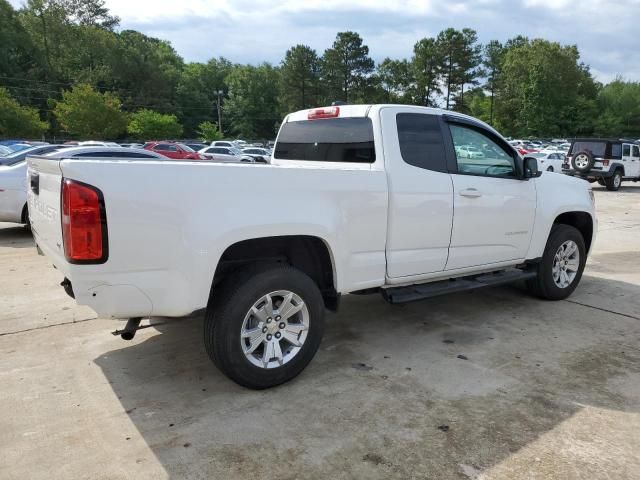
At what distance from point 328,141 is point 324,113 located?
0.27 m

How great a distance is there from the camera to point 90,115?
5181 centimetres

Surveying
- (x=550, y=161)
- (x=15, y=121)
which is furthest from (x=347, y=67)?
(x=550, y=161)

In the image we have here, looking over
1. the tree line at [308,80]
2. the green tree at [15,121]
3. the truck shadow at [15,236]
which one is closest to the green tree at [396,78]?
the tree line at [308,80]

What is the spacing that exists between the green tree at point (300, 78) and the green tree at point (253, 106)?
6.59m

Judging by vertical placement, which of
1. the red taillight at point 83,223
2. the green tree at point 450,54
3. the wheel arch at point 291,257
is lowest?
the wheel arch at point 291,257

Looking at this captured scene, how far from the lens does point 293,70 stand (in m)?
87.5

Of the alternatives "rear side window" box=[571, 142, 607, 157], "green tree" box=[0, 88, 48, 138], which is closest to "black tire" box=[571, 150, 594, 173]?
"rear side window" box=[571, 142, 607, 157]

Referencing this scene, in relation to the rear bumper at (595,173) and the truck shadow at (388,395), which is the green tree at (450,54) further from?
the truck shadow at (388,395)

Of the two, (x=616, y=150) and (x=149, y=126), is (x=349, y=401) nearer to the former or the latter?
(x=616, y=150)

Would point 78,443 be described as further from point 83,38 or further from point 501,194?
A: point 83,38

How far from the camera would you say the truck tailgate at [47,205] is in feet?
10.2

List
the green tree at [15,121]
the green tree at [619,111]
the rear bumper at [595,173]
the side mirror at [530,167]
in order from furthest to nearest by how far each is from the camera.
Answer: the green tree at [619,111] < the green tree at [15,121] < the rear bumper at [595,173] < the side mirror at [530,167]

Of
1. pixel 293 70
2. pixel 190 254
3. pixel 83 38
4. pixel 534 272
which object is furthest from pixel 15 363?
pixel 83 38

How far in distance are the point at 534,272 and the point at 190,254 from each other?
378 cm
